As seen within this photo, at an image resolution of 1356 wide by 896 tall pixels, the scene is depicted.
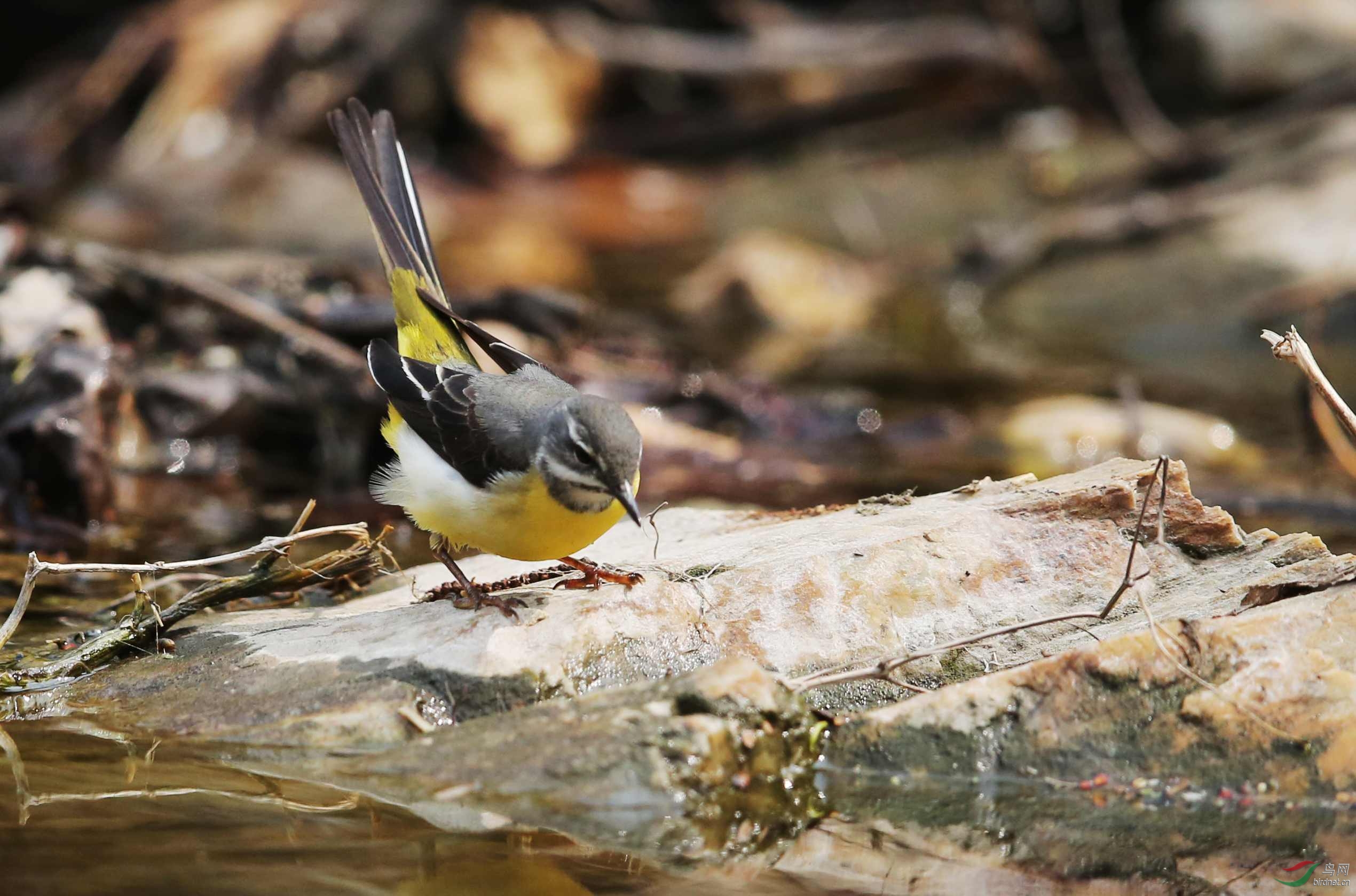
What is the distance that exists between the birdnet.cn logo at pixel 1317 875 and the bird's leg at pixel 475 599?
90.8 inches

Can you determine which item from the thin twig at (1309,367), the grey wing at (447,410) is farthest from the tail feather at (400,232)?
the thin twig at (1309,367)

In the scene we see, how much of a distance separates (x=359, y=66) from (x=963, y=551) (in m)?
16.1

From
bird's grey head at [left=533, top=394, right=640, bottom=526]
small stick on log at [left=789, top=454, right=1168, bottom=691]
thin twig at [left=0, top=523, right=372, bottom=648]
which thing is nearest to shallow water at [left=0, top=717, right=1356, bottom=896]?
small stick on log at [left=789, top=454, right=1168, bottom=691]

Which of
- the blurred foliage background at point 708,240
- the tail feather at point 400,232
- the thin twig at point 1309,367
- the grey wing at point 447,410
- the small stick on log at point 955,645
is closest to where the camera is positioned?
the small stick on log at point 955,645

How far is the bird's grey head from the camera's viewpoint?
4.44 m

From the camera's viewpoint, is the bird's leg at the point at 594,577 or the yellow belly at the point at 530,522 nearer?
the yellow belly at the point at 530,522

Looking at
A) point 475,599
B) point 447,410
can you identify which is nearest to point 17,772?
point 475,599

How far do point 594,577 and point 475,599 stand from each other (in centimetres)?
43

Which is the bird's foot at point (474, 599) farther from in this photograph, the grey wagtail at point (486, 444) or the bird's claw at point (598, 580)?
the bird's claw at point (598, 580)

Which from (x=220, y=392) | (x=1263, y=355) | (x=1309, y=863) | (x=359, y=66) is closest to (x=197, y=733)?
(x=1309, y=863)

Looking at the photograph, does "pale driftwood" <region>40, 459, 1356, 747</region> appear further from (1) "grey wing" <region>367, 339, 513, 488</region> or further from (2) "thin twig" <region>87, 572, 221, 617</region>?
(1) "grey wing" <region>367, 339, 513, 488</region>

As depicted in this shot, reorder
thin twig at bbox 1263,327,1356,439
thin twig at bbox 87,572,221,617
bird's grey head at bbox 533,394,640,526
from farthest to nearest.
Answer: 1. thin twig at bbox 87,572,221,617
2. thin twig at bbox 1263,327,1356,439
3. bird's grey head at bbox 533,394,640,526

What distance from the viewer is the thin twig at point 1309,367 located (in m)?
4.59

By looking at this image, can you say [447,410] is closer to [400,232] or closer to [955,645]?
[400,232]
